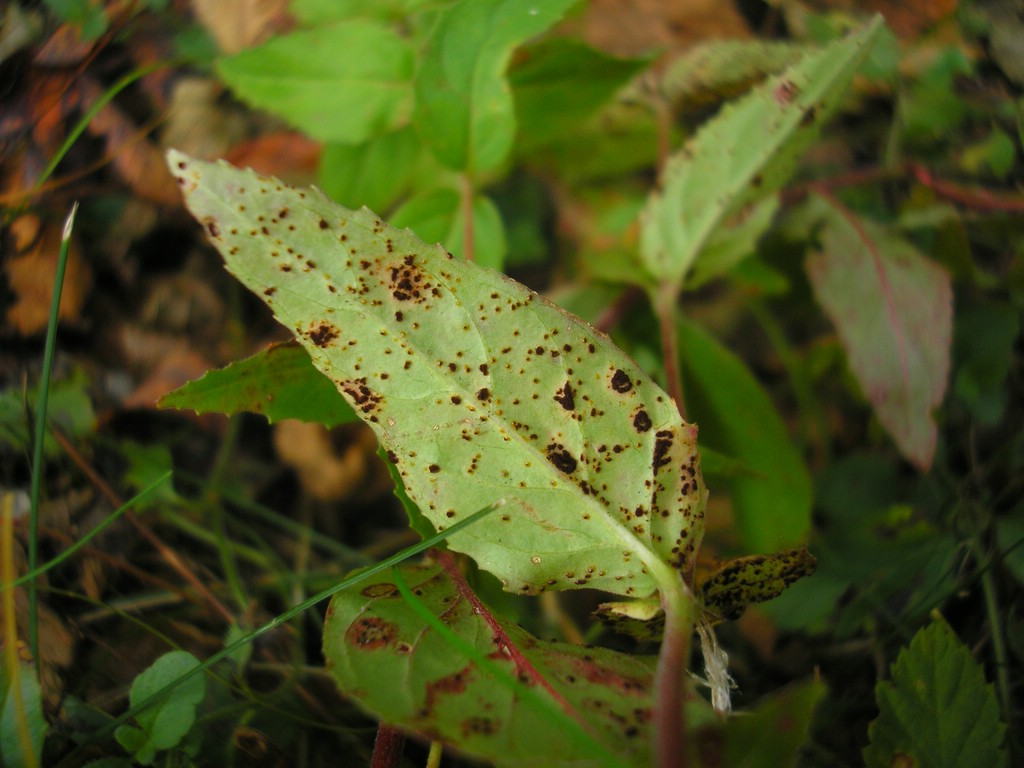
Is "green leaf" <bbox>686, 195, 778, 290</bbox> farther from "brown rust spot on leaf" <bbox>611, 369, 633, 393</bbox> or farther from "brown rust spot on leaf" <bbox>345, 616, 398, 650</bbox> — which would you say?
"brown rust spot on leaf" <bbox>345, 616, 398, 650</bbox>

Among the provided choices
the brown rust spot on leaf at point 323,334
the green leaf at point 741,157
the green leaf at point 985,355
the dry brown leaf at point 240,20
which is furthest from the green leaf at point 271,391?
the green leaf at point 985,355

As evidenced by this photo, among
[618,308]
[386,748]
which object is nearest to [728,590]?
[386,748]

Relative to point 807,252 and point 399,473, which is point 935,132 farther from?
point 399,473

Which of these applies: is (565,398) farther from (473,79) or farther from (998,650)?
(998,650)

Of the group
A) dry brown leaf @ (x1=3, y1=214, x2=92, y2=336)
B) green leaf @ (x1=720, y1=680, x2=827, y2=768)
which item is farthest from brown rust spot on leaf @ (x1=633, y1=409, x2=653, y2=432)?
dry brown leaf @ (x1=3, y1=214, x2=92, y2=336)

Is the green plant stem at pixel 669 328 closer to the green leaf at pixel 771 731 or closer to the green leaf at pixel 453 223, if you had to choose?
the green leaf at pixel 453 223

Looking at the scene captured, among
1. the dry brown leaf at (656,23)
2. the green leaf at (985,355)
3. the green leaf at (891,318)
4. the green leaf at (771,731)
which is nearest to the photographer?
the green leaf at (771,731)
